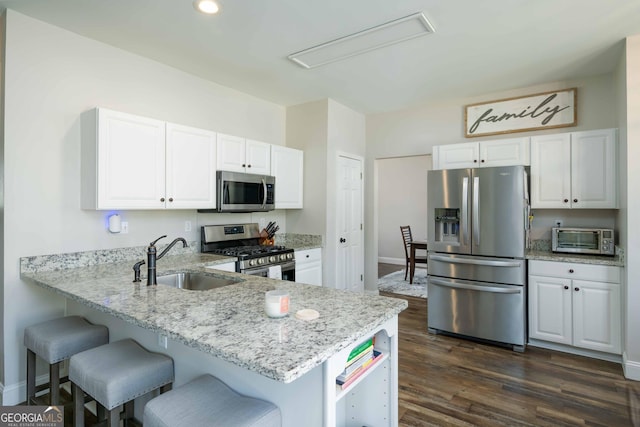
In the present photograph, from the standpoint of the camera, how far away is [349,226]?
15.4 ft

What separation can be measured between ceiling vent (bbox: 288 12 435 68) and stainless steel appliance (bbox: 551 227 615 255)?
237 cm

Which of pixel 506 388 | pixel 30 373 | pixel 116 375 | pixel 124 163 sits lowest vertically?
pixel 506 388

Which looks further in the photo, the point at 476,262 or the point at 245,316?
the point at 476,262

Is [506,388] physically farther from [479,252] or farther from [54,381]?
[54,381]

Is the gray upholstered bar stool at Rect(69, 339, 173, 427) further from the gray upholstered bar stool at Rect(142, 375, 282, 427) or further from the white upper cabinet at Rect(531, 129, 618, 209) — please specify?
the white upper cabinet at Rect(531, 129, 618, 209)

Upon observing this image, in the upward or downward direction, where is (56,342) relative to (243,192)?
downward

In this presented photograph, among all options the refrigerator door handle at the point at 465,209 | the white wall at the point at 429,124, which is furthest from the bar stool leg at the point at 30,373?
the white wall at the point at 429,124

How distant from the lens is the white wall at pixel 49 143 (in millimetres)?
2381

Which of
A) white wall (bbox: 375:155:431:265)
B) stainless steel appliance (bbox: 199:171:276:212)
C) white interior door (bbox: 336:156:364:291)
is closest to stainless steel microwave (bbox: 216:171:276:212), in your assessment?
stainless steel appliance (bbox: 199:171:276:212)

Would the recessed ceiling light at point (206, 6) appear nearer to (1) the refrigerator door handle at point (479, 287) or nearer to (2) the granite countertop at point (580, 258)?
(1) the refrigerator door handle at point (479, 287)

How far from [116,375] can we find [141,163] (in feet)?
5.72

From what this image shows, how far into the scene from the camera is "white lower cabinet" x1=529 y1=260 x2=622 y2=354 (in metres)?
2.96

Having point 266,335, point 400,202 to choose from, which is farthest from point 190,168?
point 400,202

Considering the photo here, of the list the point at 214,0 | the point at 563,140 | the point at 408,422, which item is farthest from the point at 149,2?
the point at 563,140
